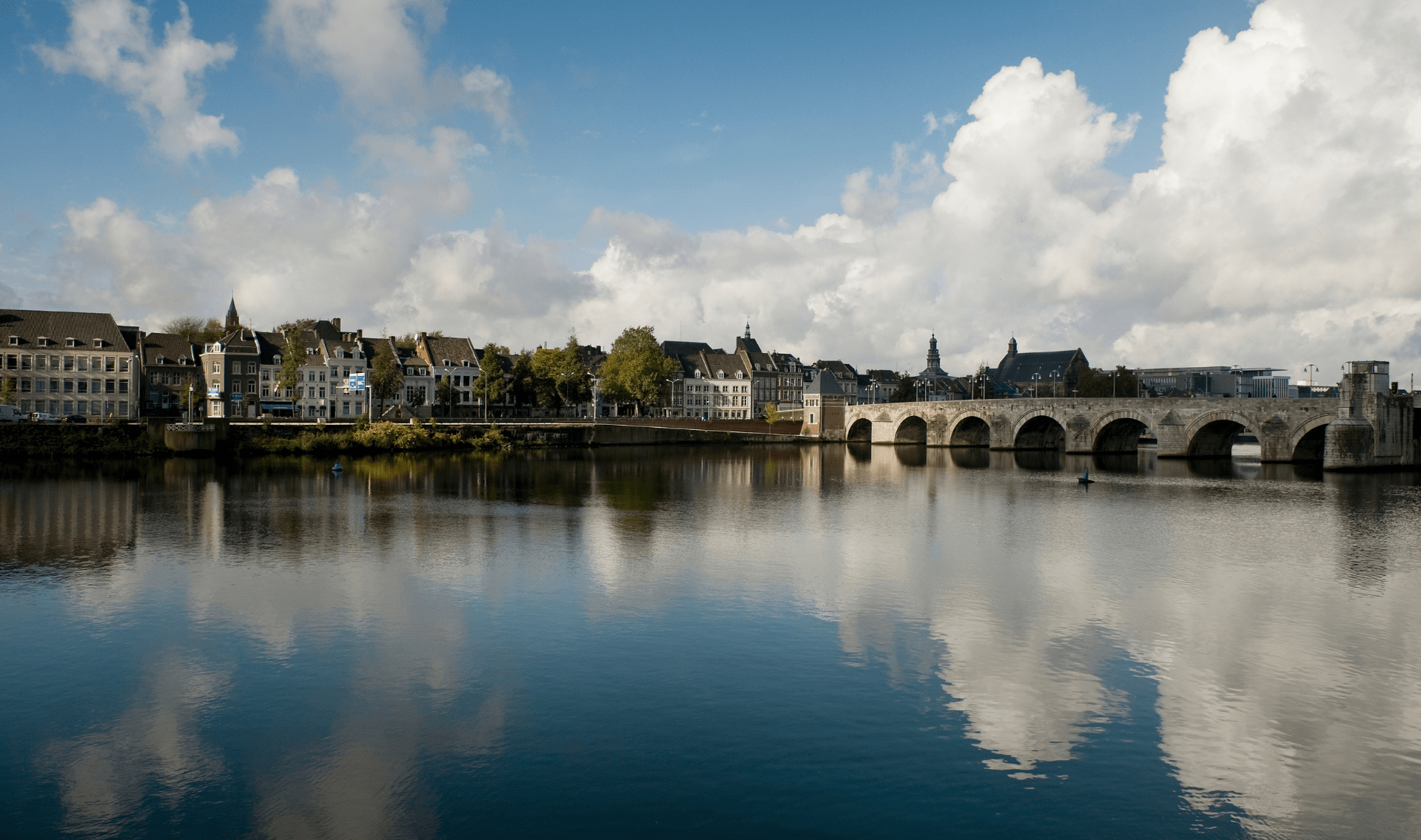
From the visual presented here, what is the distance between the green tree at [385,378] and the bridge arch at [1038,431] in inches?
2402

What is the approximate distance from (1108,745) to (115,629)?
716 inches

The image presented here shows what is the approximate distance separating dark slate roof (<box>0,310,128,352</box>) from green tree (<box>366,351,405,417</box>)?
21.9 meters

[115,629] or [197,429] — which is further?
[197,429]

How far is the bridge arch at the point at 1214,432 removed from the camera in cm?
6869

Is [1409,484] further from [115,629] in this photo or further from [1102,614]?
[115,629]

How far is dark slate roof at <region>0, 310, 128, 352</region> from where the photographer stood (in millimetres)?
82125

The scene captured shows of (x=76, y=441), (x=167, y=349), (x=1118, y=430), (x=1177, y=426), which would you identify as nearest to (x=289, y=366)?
(x=167, y=349)

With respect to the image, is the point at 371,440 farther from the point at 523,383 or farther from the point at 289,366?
the point at 523,383

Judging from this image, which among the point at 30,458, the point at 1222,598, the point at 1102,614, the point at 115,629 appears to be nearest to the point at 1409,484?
the point at 1222,598

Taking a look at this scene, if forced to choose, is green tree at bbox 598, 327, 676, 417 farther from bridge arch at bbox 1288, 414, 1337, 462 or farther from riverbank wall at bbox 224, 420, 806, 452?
bridge arch at bbox 1288, 414, 1337, 462

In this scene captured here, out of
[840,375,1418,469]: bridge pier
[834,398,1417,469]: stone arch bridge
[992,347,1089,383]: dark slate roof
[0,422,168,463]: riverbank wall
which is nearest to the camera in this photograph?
[840,375,1418,469]: bridge pier

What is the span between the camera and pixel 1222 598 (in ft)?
73.3

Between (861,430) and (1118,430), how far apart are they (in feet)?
116

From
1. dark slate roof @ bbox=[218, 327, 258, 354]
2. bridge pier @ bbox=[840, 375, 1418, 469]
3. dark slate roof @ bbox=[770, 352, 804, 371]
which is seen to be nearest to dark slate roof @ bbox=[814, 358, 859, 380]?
dark slate roof @ bbox=[770, 352, 804, 371]
